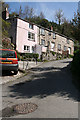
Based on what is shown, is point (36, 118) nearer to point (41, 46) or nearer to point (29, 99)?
point (29, 99)

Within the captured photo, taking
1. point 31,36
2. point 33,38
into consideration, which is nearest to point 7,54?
point 31,36

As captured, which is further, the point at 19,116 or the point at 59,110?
the point at 59,110

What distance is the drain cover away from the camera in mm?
4148

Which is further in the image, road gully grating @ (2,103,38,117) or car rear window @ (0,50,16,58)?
car rear window @ (0,50,16,58)

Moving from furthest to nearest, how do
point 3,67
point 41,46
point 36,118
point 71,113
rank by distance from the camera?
1. point 41,46
2. point 3,67
3. point 71,113
4. point 36,118

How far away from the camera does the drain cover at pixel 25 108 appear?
415 cm

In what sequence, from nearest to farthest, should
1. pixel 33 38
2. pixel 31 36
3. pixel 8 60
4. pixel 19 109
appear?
1. pixel 19 109
2. pixel 8 60
3. pixel 31 36
4. pixel 33 38

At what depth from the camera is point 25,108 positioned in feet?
14.3

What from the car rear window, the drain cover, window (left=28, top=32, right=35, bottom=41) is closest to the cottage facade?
window (left=28, top=32, right=35, bottom=41)

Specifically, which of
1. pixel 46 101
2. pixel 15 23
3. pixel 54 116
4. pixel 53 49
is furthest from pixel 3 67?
pixel 53 49

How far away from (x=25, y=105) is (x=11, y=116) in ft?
2.80

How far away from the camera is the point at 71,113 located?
158 inches

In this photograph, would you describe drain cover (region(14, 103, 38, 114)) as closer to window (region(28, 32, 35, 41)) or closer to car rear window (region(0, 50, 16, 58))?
car rear window (region(0, 50, 16, 58))

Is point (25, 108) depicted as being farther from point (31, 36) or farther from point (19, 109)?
point (31, 36)
